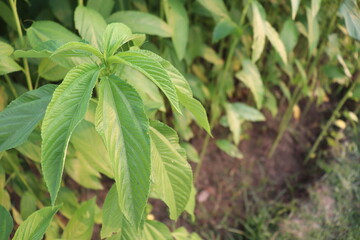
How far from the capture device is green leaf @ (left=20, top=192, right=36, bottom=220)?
0.91m

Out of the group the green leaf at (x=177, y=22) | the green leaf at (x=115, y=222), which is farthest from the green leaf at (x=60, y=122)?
the green leaf at (x=177, y=22)

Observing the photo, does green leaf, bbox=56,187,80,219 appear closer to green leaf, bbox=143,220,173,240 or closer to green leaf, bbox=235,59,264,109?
green leaf, bbox=143,220,173,240

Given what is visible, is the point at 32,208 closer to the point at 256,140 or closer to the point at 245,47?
the point at 245,47

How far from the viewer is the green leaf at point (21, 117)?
56cm

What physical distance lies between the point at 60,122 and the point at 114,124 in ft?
0.26

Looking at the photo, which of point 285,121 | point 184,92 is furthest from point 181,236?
point 285,121

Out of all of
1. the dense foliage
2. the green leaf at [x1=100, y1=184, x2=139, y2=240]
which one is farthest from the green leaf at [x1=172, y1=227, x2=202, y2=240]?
the green leaf at [x1=100, y1=184, x2=139, y2=240]

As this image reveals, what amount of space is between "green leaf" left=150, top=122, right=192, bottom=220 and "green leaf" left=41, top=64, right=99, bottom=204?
192mm

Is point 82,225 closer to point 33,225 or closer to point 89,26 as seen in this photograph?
point 33,225

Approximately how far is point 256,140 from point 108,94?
143 cm

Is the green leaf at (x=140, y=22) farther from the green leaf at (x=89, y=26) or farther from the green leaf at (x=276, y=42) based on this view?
the green leaf at (x=276, y=42)

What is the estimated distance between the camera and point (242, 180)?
172 cm

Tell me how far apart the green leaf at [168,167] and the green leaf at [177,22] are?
41cm

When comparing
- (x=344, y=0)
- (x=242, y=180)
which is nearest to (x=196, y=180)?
(x=242, y=180)
